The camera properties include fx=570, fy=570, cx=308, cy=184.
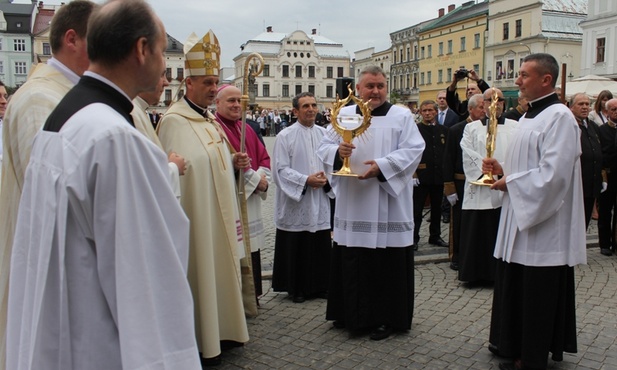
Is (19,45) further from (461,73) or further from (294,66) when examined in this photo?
(461,73)

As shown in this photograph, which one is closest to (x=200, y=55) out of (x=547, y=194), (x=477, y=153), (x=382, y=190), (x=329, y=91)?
(x=382, y=190)

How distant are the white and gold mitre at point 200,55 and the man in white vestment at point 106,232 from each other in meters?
2.68

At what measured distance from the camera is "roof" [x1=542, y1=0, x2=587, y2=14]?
55.1 meters

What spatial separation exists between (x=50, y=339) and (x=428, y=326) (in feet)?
13.0

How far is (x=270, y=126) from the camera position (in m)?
49.3

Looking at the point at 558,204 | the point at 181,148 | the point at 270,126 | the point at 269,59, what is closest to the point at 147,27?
the point at 181,148

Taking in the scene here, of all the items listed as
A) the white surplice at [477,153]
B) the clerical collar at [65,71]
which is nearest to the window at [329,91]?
the white surplice at [477,153]

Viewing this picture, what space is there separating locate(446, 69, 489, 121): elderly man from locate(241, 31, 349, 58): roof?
80.8m

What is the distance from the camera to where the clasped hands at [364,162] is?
468 centimetres

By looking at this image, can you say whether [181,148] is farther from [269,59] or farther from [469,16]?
[269,59]

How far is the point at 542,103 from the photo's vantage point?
4176mm

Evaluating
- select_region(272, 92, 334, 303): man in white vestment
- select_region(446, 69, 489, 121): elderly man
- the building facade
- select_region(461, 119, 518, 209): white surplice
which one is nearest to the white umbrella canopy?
select_region(446, 69, 489, 121): elderly man

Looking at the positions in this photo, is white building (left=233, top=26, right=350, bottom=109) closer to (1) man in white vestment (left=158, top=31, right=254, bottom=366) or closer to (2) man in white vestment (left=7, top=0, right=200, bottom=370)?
(1) man in white vestment (left=158, top=31, right=254, bottom=366)

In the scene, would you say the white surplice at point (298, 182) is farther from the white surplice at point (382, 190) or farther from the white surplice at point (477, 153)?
the white surplice at point (477, 153)
